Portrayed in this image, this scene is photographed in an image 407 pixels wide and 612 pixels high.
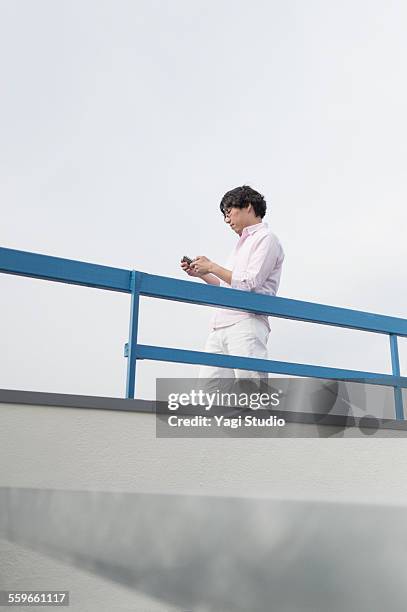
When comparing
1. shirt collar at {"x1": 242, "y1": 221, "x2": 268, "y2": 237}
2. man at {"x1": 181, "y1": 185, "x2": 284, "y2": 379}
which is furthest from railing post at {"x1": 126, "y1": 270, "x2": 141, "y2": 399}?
shirt collar at {"x1": 242, "y1": 221, "x2": 268, "y2": 237}

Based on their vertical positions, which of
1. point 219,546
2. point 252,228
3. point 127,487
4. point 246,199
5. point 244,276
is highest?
point 246,199

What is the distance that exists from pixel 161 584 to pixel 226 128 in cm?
696

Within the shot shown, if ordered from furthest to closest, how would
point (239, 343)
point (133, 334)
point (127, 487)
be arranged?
point (239, 343) < point (133, 334) < point (127, 487)

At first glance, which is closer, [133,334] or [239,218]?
[133,334]

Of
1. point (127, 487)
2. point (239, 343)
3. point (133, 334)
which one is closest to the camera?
point (127, 487)

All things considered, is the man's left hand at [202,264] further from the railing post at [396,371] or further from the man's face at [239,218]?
the railing post at [396,371]

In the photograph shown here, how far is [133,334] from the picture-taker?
3.75 metres

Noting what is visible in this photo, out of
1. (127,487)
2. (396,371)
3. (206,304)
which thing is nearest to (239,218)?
(206,304)

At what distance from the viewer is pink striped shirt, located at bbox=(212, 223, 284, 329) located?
4.23m

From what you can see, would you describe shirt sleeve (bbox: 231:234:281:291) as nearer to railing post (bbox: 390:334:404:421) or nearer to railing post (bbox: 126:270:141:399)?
railing post (bbox: 126:270:141:399)

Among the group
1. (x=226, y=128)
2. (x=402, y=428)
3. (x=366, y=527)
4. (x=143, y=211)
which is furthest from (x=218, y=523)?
(x=226, y=128)

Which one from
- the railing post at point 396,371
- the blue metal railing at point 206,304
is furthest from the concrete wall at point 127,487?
the railing post at point 396,371

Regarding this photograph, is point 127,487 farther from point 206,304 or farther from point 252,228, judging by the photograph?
point 252,228

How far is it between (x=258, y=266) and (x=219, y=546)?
1.54 meters
